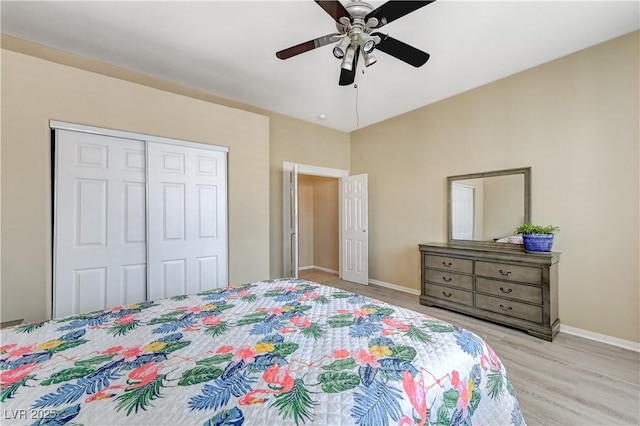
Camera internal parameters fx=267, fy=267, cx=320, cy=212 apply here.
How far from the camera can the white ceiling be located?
2.07 m

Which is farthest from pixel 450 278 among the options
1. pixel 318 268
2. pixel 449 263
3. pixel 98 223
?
pixel 98 223

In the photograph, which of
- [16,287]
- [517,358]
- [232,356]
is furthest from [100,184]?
[517,358]

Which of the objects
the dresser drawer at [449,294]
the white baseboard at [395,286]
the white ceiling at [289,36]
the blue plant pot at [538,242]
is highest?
the white ceiling at [289,36]

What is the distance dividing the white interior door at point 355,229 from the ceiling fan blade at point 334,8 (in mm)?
3096

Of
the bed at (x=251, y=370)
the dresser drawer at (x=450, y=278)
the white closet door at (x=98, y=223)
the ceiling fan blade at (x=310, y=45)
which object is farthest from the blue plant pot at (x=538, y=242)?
the white closet door at (x=98, y=223)

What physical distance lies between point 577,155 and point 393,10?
8.31ft

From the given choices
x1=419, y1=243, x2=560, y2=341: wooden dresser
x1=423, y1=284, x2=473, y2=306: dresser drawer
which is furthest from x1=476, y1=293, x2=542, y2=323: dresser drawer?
x1=423, y1=284, x2=473, y2=306: dresser drawer

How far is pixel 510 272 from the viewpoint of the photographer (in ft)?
9.27

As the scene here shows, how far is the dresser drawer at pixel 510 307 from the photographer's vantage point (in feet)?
8.73

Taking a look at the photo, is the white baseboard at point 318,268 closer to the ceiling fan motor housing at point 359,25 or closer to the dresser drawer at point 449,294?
the dresser drawer at point 449,294

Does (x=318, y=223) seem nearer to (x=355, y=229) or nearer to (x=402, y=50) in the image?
(x=355, y=229)

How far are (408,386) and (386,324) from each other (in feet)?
1.49

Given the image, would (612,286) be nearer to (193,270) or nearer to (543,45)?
(543,45)

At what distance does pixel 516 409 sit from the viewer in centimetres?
123
